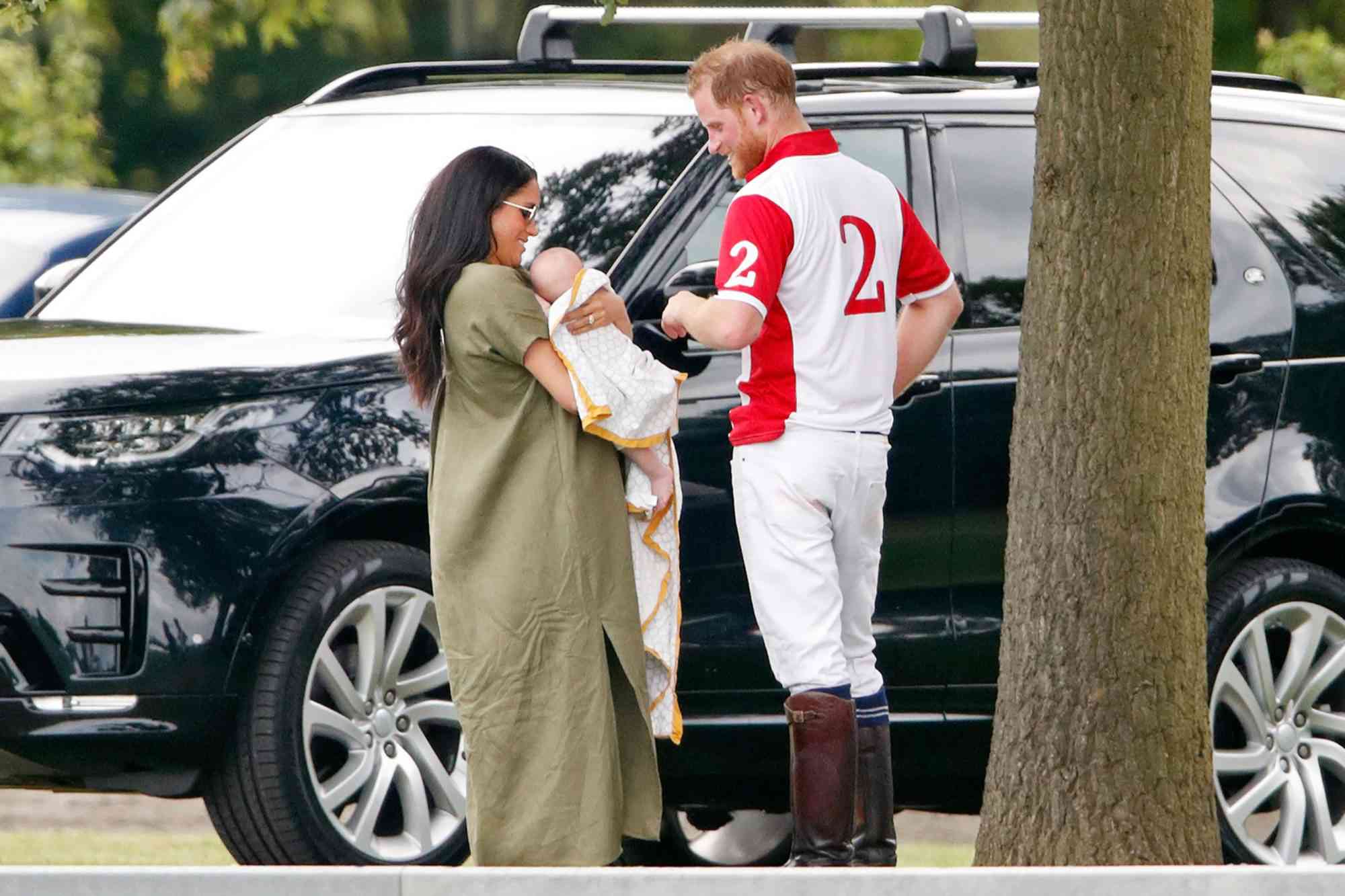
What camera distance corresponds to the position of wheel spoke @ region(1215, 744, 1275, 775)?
6.64 metres

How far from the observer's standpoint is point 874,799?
19.2 ft

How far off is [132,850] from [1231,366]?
11.4 feet

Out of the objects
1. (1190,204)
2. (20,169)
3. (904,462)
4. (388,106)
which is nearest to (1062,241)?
(1190,204)

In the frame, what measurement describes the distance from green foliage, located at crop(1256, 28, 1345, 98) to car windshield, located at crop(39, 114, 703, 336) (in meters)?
8.25

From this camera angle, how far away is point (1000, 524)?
6465 mm

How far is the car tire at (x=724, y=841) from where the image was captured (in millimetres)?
7438

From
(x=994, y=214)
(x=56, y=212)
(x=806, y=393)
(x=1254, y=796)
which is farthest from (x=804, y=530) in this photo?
(x=56, y=212)

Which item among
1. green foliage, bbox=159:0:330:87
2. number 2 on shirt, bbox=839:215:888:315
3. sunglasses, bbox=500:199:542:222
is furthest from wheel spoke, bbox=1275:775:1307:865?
green foliage, bbox=159:0:330:87

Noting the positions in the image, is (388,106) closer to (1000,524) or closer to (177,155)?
(1000,524)

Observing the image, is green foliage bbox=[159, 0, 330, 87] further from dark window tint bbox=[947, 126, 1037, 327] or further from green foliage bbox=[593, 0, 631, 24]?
green foliage bbox=[593, 0, 631, 24]

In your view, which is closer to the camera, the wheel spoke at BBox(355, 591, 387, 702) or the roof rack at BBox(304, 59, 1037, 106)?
the wheel spoke at BBox(355, 591, 387, 702)

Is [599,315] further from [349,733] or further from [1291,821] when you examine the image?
[1291,821]

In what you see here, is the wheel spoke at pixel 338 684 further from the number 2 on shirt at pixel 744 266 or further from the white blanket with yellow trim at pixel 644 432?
the number 2 on shirt at pixel 744 266

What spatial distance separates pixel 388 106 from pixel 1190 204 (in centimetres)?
257
